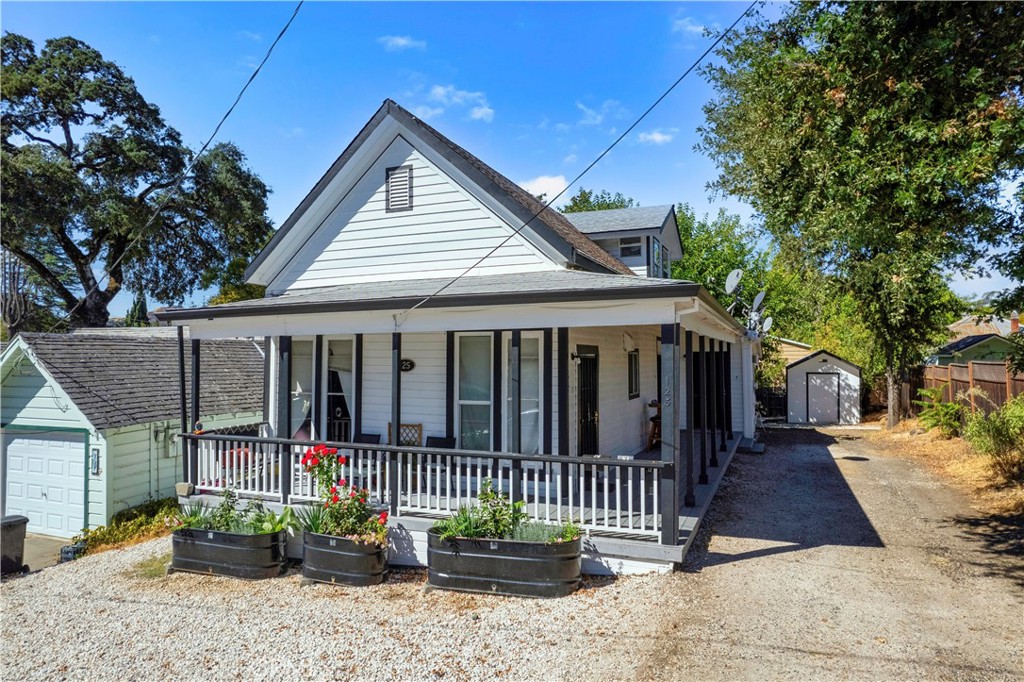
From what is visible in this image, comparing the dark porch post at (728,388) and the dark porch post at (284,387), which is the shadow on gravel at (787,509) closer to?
the dark porch post at (728,388)

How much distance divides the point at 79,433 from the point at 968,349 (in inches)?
1117

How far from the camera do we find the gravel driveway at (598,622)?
4758 mm

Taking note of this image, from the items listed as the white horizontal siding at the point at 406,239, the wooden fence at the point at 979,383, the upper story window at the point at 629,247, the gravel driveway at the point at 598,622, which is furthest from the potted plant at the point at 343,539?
the wooden fence at the point at 979,383

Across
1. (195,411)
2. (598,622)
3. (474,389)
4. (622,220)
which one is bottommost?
(598,622)

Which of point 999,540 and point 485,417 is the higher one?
point 485,417

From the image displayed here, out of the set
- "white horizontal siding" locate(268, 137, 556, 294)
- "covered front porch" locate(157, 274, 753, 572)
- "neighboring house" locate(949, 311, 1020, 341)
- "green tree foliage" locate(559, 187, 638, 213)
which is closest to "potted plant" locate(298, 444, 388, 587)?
"covered front porch" locate(157, 274, 753, 572)

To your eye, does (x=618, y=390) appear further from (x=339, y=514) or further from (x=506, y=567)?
(x=339, y=514)

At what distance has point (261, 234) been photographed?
3256 centimetres

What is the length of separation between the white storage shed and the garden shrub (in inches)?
399

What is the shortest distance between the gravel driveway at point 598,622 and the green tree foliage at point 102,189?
2346 cm

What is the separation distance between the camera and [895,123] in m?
6.62

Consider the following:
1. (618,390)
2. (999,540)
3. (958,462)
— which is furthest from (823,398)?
(999,540)

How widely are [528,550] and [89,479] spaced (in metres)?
9.47

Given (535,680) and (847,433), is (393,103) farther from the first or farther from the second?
(847,433)
